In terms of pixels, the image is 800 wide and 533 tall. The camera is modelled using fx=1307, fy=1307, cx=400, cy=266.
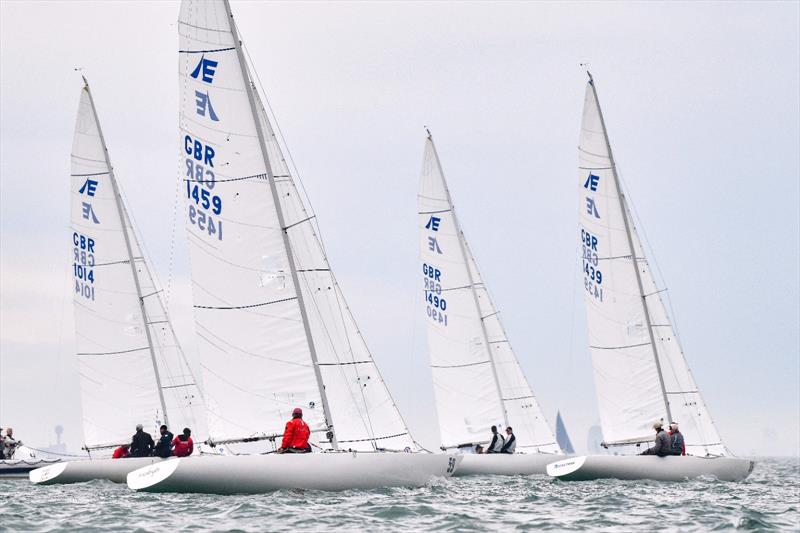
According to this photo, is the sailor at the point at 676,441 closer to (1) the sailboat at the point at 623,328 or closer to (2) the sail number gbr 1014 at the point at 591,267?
(1) the sailboat at the point at 623,328

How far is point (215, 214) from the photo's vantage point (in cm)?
2416

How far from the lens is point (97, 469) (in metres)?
29.5

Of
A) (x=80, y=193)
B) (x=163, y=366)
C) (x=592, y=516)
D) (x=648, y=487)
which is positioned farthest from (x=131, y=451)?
(x=592, y=516)

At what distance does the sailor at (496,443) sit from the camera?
121 feet

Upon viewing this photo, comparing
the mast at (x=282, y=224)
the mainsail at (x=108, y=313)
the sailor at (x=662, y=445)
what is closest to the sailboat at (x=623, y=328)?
the sailor at (x=662, y=445)

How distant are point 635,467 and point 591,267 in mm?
7747

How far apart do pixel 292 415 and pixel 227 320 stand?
212 cm

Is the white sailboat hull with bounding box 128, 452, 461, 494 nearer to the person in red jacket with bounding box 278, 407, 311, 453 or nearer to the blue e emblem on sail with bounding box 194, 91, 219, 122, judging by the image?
the person in red jacket with bounding box 278, 407, 311, 453

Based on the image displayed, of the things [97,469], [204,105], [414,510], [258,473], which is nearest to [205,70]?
[204,105]

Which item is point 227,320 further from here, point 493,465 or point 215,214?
point 493,465

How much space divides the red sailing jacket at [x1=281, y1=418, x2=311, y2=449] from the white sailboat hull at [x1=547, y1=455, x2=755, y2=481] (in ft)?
25.8

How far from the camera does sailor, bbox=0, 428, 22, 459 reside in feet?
116

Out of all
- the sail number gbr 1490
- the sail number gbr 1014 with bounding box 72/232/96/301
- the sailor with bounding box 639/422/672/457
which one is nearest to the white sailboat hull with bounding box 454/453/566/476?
the sailor with bounding box 639/422/672/457

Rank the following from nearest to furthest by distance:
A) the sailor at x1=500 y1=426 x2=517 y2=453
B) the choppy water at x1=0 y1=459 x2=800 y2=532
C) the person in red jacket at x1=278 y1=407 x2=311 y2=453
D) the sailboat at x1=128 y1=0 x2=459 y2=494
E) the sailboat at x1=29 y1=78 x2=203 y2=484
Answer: the choppy water at x1=0 y1=459 x2=800 y2=532
the person in red jacket at x1=278 y1=407 x2=311 y2=453
the sailboat at x1=128 y1=0 x2=459 y2=494
the sailboat at x1=29 y1=78 x2=203 y2=484
the sailor at x1=500 y1=426 x2=517 y2=453
